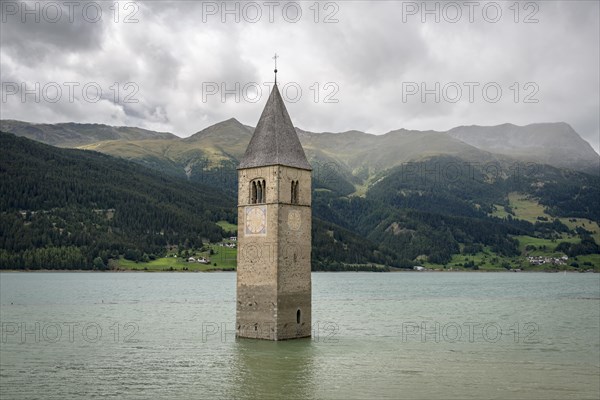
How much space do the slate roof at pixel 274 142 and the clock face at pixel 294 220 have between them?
Answer: 3597 mm

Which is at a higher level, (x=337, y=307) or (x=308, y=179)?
(x=308, y=179)

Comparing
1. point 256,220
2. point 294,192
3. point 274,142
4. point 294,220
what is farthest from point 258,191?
point 274,142

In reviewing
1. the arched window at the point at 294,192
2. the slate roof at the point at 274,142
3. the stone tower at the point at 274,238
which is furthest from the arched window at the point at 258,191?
the arched window at the point at 294,192

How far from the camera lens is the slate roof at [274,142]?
49.4m

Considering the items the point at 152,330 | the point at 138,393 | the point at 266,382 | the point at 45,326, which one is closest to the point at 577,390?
the point at 266,382

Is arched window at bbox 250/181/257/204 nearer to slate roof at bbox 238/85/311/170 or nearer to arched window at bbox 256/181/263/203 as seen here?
arched window at bbox 256/181/263/203

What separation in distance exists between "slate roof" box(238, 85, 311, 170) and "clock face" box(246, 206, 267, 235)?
3342mm

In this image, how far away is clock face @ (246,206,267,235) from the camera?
48625 mm

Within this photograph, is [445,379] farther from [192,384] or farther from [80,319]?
[80,319]

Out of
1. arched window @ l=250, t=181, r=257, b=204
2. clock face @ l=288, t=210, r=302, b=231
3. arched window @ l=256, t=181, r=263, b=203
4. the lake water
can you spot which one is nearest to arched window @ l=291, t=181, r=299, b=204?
clock face @ l=288, t=210, r=302, b=231

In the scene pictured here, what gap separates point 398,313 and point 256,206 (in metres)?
43.0

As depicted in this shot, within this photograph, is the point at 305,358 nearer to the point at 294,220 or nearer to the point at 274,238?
the point at 274,238

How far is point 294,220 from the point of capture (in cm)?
4931

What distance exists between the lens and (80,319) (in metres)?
73.8
